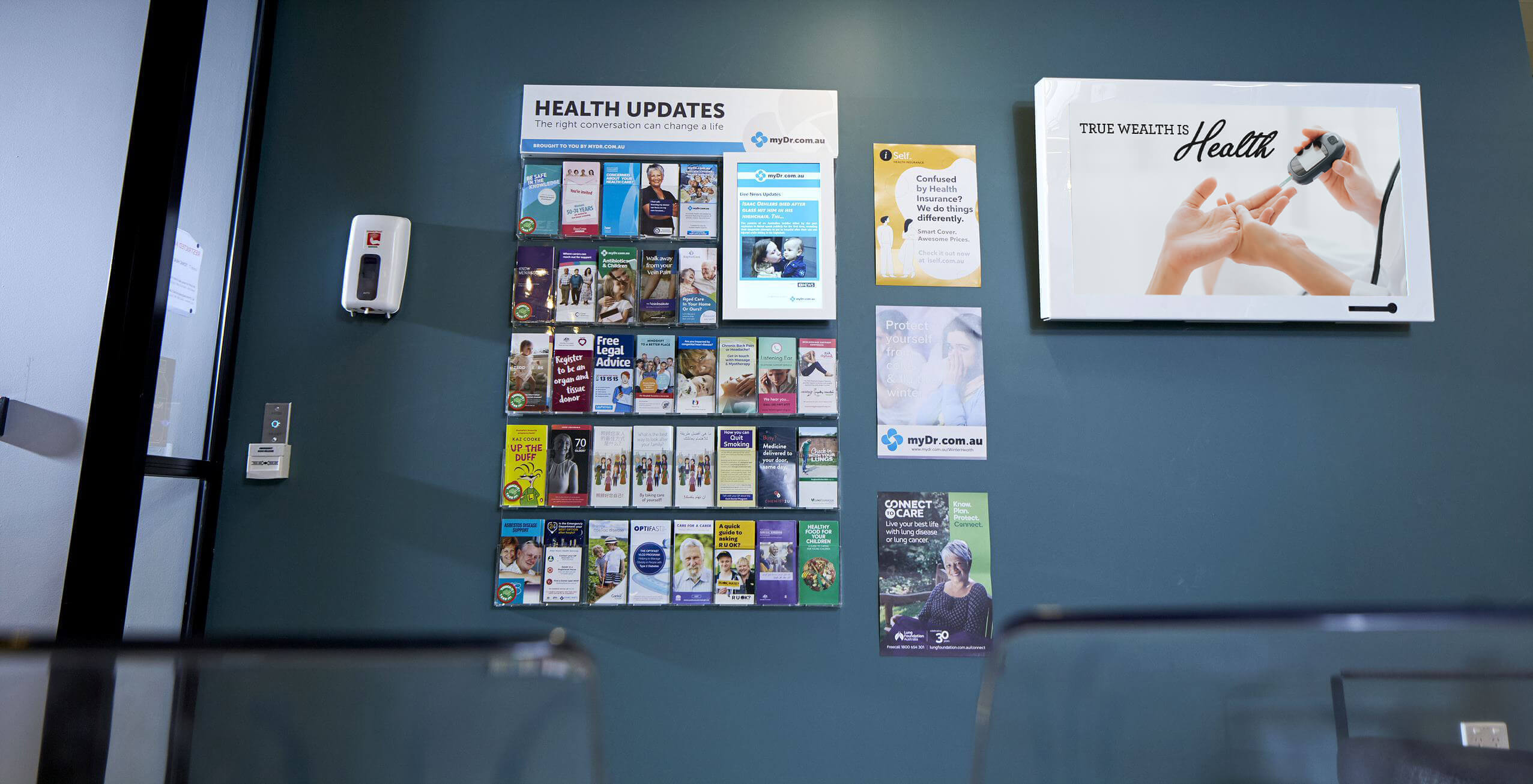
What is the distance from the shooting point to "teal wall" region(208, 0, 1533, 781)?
89.3 inches

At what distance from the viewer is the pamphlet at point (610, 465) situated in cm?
231

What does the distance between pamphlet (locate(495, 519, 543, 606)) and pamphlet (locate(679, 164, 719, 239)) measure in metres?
0.96

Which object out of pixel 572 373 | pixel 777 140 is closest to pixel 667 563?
pixel 572 373

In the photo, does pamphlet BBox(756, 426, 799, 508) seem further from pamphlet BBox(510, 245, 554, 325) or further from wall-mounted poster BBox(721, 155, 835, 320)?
pamphlet BBox(510, 245, 554, 325)

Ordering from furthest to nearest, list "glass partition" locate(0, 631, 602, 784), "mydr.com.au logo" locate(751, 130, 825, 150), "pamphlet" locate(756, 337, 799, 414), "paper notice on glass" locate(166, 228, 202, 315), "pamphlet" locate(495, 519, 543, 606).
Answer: "mydr.com.au logo" locate(751, 130, 825, 150), "pamphlet" locate(756, 337, 799, 414), "pamphlet" locate(495, 519, 543, 606), "paper notice on glass" locate(166, 228, 202, 315), "glass partition" locate(0, 631, 602, 784)

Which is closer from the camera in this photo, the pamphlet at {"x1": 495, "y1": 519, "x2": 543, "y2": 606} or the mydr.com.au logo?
the pamphlet at {"x1": 495, "y1": 519, "x2": 543, "y2": 606}

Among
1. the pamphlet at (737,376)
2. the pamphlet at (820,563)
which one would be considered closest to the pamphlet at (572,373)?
the pamphlet at (737,376)

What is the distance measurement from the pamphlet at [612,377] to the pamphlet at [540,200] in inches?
14.9

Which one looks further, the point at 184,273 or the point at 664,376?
the point at 664,376

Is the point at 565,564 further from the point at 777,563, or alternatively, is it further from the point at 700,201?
the point at 700,201

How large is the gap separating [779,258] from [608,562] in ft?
3.28

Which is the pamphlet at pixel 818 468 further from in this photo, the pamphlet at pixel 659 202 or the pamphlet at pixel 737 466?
the pamphlet at pixel 659 202

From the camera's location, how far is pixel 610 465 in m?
2.33

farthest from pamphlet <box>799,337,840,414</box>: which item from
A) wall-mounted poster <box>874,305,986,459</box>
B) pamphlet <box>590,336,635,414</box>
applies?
pamphlet <box>590,336,635,414</box>
